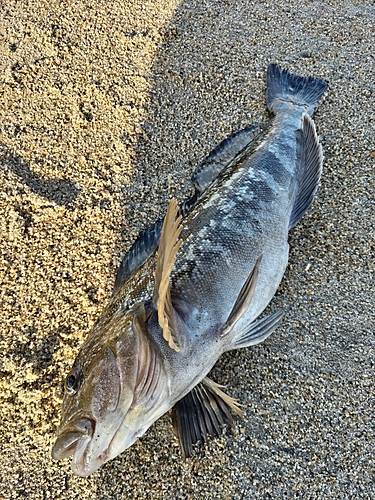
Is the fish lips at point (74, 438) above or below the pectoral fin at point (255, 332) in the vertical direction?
below

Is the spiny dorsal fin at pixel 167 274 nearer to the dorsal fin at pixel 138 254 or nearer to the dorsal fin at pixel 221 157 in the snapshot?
the dorsal fin at pixel 138 254

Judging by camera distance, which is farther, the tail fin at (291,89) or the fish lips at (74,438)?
the tail fin at (291,89)

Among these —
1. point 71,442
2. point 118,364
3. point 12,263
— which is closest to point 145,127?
point 12,263

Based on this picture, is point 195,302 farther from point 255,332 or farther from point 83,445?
point 83,445

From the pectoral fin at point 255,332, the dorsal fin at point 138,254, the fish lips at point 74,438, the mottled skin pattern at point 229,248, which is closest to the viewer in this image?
the fish lips at point 74,438

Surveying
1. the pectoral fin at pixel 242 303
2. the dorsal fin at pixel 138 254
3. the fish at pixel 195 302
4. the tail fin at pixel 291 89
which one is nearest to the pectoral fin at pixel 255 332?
the fish at pixel 195 302

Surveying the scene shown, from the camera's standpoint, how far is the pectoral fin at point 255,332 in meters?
2.23

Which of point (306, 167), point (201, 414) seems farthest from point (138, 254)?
point (306, 167)

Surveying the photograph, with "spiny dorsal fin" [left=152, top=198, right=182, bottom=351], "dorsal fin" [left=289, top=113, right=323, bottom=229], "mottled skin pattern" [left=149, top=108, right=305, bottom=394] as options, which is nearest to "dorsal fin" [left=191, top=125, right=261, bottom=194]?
"mottled skin pattern" [left=149, top=108, right=305, bottom=394]

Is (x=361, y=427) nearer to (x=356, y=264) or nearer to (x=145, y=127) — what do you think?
(x=356, y=264)

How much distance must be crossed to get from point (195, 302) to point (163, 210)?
3.44ft

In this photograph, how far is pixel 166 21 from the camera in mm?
3926

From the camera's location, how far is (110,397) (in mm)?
1779

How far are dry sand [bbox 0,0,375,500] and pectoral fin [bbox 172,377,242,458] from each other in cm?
7
